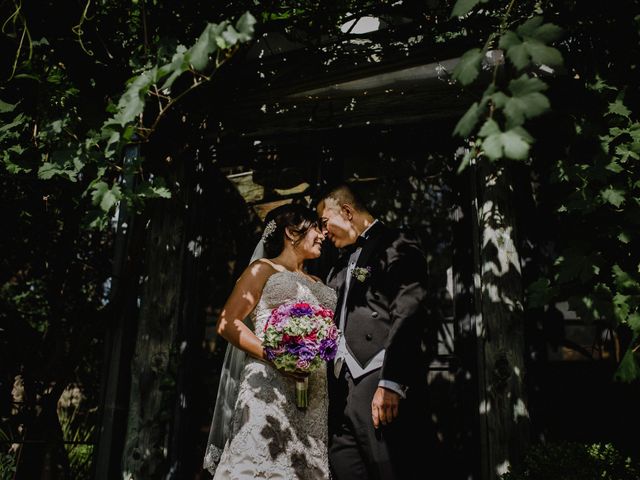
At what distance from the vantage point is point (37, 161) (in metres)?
3.83

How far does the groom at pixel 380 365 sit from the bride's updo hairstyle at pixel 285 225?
415mm

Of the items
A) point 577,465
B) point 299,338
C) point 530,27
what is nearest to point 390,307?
point 299,338

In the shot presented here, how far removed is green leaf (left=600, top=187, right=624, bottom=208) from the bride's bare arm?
213cm

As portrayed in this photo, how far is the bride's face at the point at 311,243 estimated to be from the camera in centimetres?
377

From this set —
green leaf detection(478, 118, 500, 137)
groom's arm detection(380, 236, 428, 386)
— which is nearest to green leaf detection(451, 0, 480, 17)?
green leaf detection(478, 118, 500, 137)

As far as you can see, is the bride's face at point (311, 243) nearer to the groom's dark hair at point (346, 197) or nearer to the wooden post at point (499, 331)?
the groom's dark hair at point (346, 197)

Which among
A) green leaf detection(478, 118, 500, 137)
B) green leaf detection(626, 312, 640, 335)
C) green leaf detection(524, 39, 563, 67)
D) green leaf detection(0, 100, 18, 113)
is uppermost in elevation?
green leaf detection(0, 100, 18, 113)

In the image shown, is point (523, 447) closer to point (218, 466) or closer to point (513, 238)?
point (513, 238)

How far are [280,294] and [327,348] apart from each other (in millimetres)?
556

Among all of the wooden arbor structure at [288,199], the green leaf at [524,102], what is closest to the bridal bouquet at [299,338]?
the wooden arbor structure at [288,199]

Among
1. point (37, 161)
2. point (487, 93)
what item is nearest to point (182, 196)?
point (37, 161)

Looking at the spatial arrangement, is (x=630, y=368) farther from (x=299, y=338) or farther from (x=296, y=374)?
(x=296, y=374)

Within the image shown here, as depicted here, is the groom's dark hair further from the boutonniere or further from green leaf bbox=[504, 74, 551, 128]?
green leaf bbox=[504, 74, 551, 128]

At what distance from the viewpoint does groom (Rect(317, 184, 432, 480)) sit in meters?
3.12
